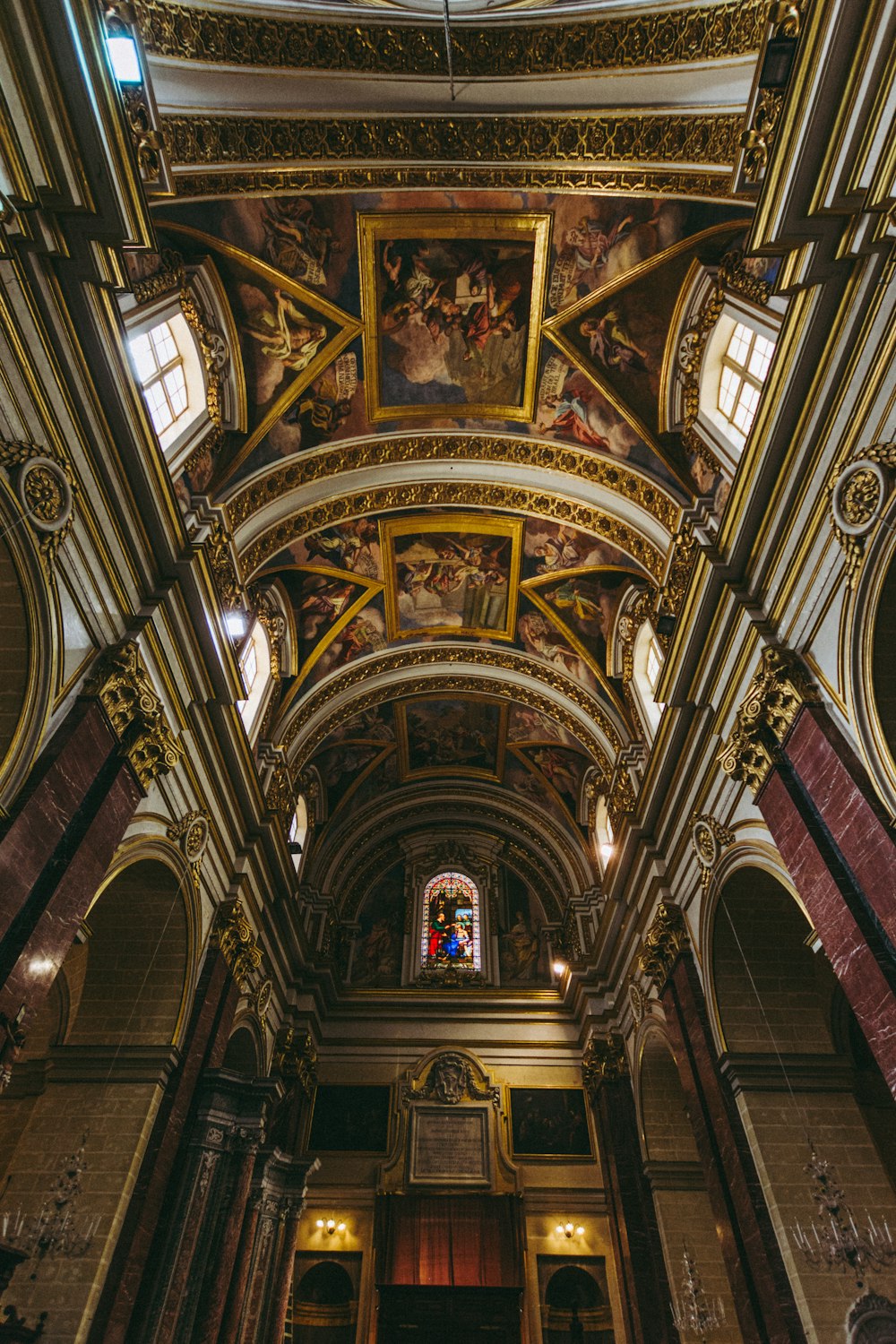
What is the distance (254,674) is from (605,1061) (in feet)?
33.3

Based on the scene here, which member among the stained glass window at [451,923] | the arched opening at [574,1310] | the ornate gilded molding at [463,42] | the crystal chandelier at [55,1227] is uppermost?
the stained glass window at [451,923]

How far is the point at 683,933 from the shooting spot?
39.8ft

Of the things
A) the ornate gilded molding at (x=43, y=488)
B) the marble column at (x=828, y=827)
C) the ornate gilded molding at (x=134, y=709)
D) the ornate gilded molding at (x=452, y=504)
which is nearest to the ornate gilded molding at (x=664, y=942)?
the marble column at (x=828, y=827)

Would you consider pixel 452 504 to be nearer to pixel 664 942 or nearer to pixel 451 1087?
pixel 664 942

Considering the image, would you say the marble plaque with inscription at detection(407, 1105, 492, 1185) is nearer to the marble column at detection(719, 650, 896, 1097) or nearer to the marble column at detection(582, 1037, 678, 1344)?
the marble column at detection(582, 1037, 678, 1344)

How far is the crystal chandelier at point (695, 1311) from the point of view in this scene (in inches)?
457

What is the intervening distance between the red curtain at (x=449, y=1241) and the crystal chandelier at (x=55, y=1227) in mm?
7750

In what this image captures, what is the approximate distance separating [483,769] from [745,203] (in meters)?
14.7

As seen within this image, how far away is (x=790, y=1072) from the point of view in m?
9.96

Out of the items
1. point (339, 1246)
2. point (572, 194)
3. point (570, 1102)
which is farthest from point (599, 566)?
point (339, 1246)

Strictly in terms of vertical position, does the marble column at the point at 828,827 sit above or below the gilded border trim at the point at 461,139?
below

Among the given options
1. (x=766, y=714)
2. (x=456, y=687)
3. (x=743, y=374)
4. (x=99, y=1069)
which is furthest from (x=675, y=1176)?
(x=743, y=374)

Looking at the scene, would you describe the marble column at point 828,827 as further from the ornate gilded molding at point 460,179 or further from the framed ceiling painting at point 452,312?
the framed ceiling painting at point 452,312

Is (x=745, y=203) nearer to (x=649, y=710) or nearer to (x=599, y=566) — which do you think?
(x=599, y=566)
